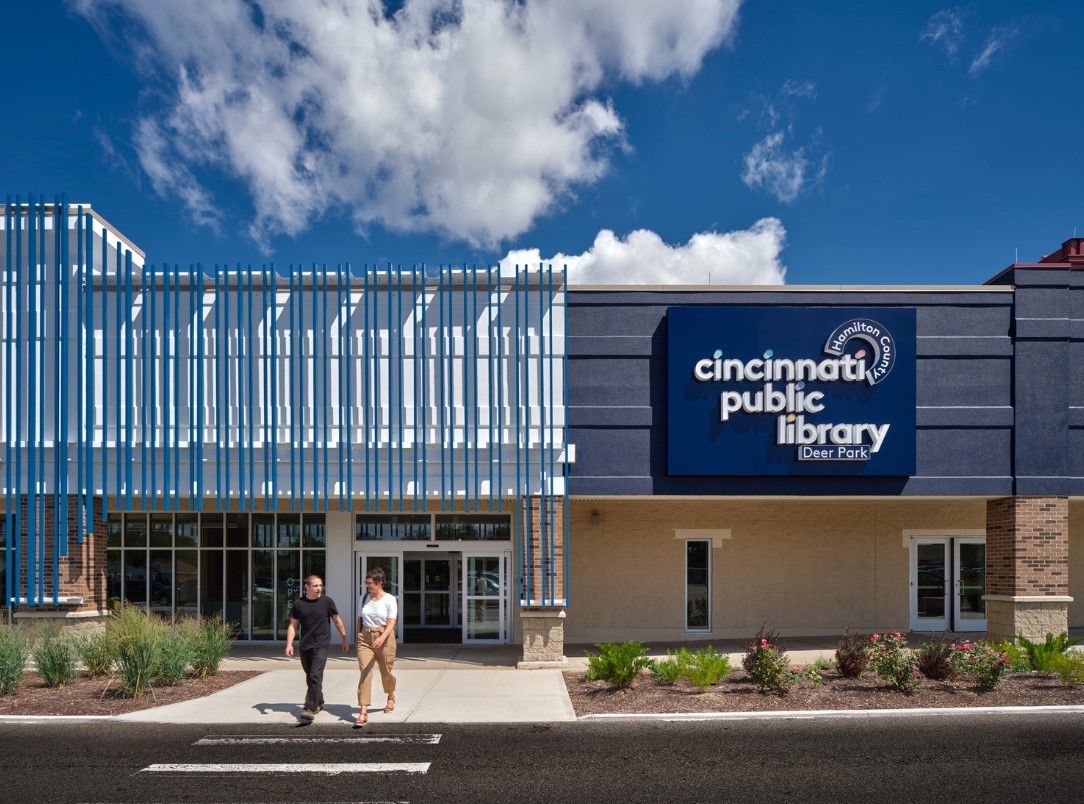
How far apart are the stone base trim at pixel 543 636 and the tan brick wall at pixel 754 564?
331 cm

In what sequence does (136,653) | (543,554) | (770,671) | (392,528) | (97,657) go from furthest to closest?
(392,528), (543,554), (97,657), (136,653), (770,671)

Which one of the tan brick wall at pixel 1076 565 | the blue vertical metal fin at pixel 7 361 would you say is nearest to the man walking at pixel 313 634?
the blue vertical metal fin at pixel 7 361

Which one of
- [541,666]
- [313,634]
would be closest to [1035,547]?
[541,666]

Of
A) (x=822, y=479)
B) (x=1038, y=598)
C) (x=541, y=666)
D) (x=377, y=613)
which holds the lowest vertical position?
(x=541, y=666)

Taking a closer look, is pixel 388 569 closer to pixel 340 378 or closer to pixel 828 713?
pixel 340 378

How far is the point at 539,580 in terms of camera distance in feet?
48.3

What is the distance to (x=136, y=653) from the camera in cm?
1150

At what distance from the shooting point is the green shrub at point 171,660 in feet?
38.9

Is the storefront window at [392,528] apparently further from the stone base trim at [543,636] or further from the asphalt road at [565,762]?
the asphalt road at [565,762]

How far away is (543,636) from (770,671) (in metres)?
4.44

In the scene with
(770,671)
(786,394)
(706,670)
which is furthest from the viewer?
(786,394)

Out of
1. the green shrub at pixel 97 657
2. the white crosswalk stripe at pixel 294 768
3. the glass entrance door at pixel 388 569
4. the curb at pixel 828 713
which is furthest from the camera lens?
the glass entrance door at pixel 388 569

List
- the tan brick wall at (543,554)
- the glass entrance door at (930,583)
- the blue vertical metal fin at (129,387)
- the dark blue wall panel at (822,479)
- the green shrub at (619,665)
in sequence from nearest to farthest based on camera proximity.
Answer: the green shrub at (619,665)
the tan brick wall at (543,554)
the blue vertical metal fin at (129,387)
the dark blue wall panel at (822,479)
the glass entrance door at (930,583)

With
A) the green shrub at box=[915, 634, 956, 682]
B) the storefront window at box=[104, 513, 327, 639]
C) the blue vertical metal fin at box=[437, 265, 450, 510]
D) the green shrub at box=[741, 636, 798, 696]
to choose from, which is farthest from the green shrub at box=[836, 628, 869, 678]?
the storefront window at box=[104, 513, 327, 639]
